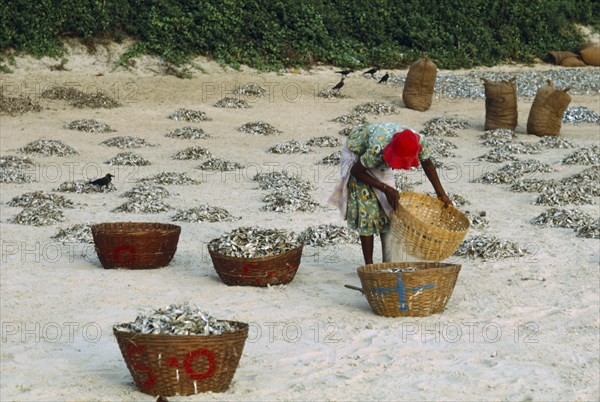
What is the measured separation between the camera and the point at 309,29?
93.2 feet

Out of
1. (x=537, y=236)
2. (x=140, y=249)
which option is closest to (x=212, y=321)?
(x=140, y=249)

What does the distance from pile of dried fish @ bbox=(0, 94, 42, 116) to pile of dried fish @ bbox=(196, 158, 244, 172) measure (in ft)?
18.6

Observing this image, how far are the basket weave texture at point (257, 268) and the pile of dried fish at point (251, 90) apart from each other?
14503 millimetres

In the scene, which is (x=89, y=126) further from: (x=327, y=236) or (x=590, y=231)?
(x=590, y=231)

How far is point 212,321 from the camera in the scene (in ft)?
22.9

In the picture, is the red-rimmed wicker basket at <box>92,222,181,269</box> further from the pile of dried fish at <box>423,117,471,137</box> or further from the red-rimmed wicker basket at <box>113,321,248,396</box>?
the pile of dried fish at <box>423,117,471,137</box>

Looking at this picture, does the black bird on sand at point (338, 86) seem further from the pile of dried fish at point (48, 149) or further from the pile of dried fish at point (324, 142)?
the pile of dried fish at point (48, 149)

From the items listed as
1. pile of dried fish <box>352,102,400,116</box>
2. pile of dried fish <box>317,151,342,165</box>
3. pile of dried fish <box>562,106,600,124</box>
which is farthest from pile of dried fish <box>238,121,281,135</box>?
pile of dried fish <box>562,106,600,124</box>

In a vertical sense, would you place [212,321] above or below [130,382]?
above

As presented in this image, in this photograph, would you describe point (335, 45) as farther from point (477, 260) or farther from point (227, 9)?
point (477, 260)

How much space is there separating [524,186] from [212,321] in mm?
9371

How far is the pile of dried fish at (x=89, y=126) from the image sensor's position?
2048cm

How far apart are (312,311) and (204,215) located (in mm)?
4491

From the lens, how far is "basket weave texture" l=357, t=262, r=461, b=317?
27.9 ft
